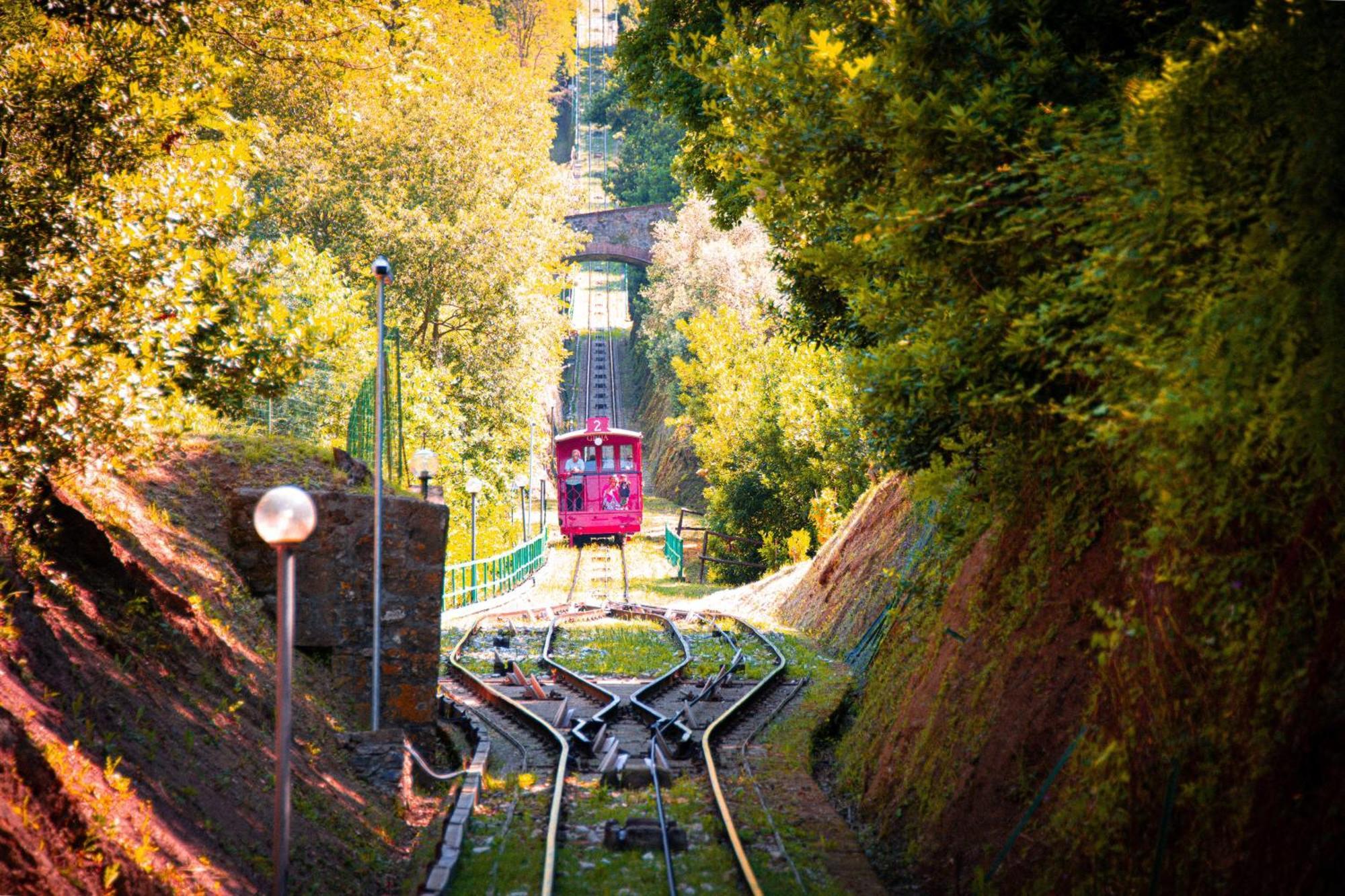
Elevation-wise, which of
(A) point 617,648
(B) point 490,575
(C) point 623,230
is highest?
(C) point 623,230

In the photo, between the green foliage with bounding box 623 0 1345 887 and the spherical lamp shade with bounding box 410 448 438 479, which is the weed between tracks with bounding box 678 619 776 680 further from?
the green foliage with bounding box 623 0 1345 887

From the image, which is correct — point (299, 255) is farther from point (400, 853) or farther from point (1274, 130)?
point (1274, 130)

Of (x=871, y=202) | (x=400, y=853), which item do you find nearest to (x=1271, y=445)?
(x=871, y=202)

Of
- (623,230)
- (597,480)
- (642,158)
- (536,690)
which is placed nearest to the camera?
(536,690)

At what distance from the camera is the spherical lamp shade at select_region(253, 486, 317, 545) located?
18.1 ft

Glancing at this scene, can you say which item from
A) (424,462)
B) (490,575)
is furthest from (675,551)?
(424,462)

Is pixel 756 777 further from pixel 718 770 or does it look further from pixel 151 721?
pixel 151 721

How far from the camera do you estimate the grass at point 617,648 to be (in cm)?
1720

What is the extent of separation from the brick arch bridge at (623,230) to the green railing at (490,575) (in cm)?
3869

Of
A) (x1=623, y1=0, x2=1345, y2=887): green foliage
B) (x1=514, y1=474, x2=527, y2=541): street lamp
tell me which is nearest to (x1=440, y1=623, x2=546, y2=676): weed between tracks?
(x1=623, y1=0, x2=1345, y2=887): green foliage

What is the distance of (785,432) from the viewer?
32.0 m

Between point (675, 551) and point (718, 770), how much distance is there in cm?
2304

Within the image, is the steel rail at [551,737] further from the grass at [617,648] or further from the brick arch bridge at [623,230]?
the brick arch bridge at [623,230]

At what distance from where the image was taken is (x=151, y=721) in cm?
726
